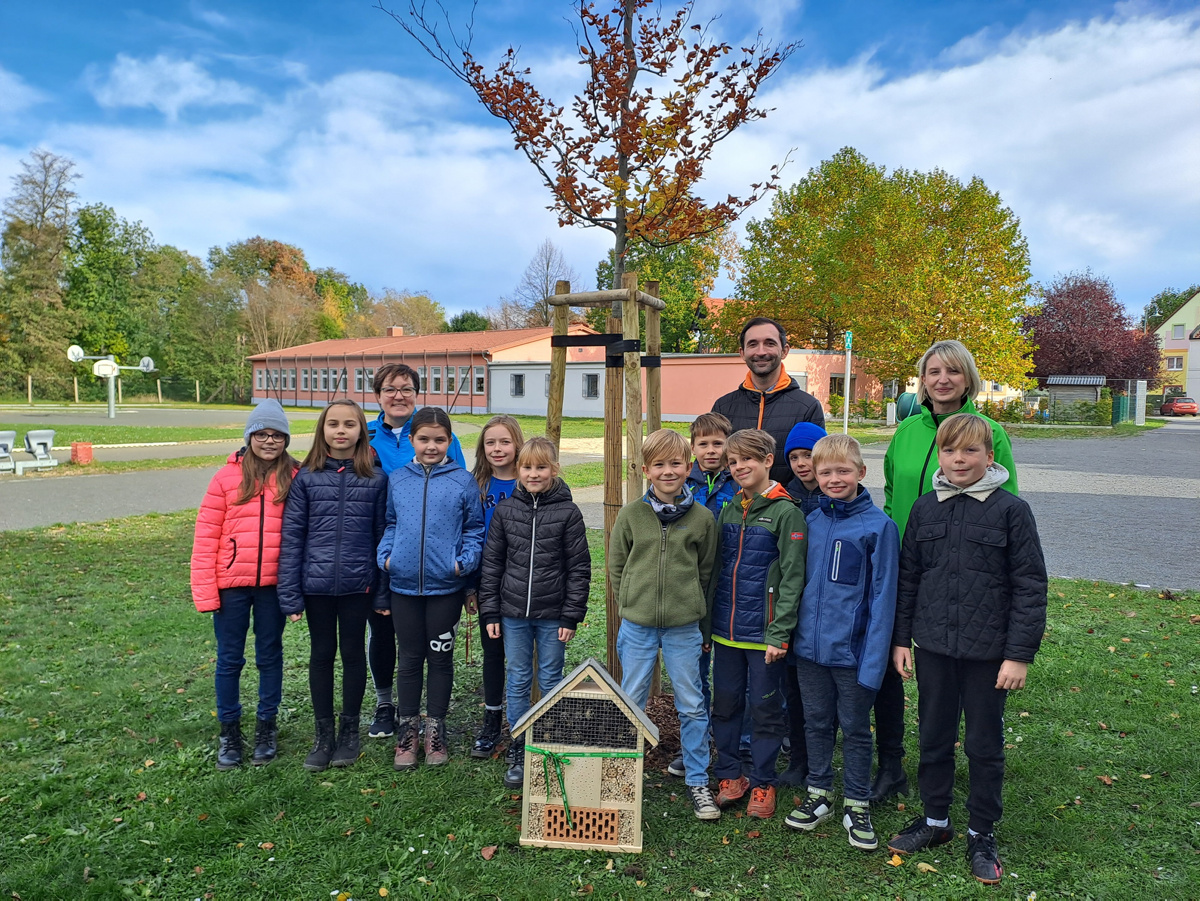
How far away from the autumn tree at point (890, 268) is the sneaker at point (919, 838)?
2793 centimetres

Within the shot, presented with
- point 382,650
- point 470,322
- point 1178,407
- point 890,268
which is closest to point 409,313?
point 470,322

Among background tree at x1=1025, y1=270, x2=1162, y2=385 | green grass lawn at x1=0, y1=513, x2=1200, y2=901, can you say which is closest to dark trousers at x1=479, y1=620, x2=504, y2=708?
green grass lawn at x1=0, y1=513, x2=1200, y2=901

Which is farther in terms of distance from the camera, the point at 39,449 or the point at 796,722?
the point at 39,449

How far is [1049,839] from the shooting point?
10.5 feet

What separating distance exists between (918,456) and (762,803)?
1.69m

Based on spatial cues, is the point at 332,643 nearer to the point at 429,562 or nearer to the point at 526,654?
the point at 429,562

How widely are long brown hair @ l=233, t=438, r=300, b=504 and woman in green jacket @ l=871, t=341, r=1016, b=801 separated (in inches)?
114

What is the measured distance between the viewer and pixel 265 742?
390cm

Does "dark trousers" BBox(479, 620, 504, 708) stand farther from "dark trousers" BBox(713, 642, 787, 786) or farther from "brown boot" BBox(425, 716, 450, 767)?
"dark trousers" BBox(713, 642, 787, 786)

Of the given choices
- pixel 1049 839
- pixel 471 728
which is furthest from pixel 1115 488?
pixel 471 728

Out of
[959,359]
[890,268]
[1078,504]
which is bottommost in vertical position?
[1078,504]

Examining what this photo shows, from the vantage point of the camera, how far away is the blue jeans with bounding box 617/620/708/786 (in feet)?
11.2

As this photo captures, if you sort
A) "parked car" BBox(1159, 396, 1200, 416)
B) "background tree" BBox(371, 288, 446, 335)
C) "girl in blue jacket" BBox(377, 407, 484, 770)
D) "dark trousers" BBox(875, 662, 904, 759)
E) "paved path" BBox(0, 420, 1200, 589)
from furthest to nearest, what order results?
1. "background tree" BBox(371, 288, 446, 335)
2. "parked car" BBox(1159, 396, 1200, 416)
3. "paved path" BBox(0, 420, 1200, 589)
4. "girl in blue jacket" BBox(377, 407, 484, 770)
5. "dark trousers" BBox(875, 662, 904, 759)

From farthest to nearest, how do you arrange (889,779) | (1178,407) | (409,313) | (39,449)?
(409,313)
(1178,407)
(39,449)
(889,779)
